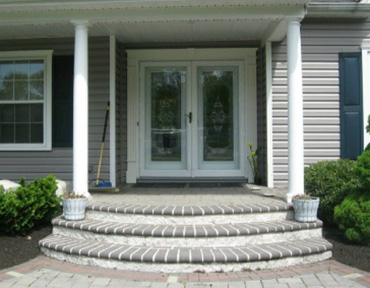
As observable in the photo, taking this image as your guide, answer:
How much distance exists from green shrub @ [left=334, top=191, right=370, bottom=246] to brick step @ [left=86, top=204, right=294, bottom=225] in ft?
1.92

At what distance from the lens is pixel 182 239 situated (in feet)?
13.4

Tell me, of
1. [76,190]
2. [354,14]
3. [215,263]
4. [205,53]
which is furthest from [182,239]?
[354,14]

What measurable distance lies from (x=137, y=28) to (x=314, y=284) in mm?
4300

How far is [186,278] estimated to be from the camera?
3645 millimetres

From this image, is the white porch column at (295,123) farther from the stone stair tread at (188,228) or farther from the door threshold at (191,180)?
the door threshold at (191,180)

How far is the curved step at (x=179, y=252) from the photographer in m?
3.76

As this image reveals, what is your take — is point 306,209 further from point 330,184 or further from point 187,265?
point 187,265

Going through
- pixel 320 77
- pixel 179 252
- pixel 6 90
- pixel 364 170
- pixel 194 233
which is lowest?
pixel 179 252

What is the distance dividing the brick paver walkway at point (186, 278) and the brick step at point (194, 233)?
42 centimetres

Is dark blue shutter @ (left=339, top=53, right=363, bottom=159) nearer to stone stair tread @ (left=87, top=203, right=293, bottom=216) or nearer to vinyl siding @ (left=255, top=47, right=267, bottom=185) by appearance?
vinyl siding @ (left=255, top=47, right=267, bottom=185)

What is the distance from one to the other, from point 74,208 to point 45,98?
267 cm

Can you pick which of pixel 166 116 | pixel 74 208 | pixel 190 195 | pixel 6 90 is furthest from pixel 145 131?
pixel 74 208

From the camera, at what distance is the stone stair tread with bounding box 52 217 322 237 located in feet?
13.4

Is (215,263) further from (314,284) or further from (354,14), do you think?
(354,14)
